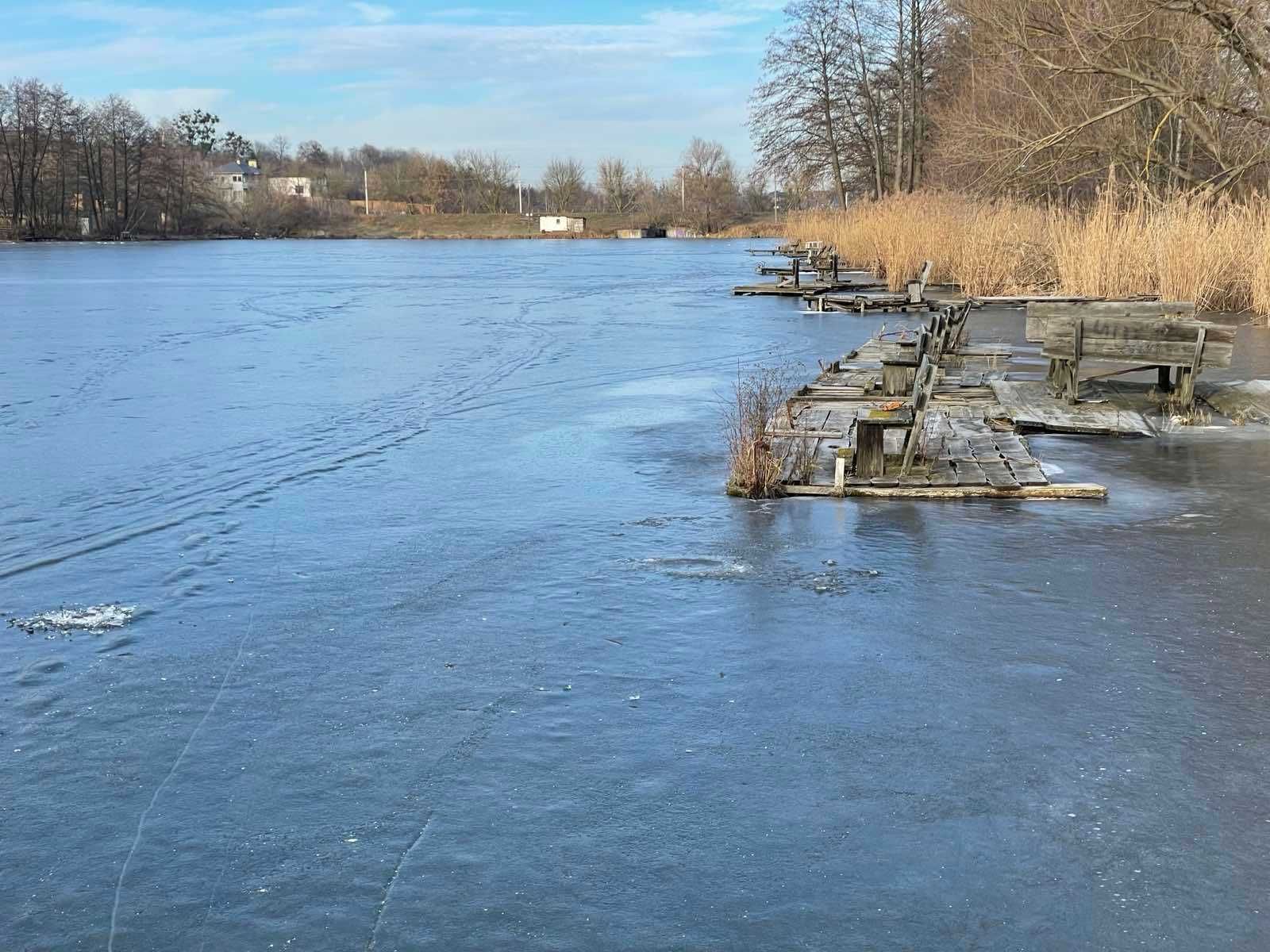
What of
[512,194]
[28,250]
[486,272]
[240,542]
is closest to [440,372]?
[240,542]

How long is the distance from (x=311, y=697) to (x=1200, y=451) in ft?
27.8

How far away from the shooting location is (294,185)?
157125 mm

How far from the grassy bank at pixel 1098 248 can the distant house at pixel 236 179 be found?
107695mm

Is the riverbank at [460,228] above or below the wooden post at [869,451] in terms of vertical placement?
above

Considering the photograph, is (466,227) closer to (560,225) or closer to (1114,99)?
(560,225)

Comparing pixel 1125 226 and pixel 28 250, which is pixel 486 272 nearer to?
pixel 1125 226

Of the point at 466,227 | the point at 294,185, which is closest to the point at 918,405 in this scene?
the point at 466,227

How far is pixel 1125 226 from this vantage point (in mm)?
21750

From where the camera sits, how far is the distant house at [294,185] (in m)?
150

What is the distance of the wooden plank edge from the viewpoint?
962 cm

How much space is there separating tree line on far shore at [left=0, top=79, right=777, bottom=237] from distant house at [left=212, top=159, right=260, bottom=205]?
1.63m

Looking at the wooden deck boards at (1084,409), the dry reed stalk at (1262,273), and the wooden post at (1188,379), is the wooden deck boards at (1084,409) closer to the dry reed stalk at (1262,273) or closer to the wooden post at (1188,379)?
the wooden post at (1188,379)

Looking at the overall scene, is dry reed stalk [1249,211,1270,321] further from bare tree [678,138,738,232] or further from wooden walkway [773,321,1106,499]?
bare tree [678,138,738,232]

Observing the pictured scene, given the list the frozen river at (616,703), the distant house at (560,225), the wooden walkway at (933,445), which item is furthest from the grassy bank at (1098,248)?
the distant house at (560,225)
